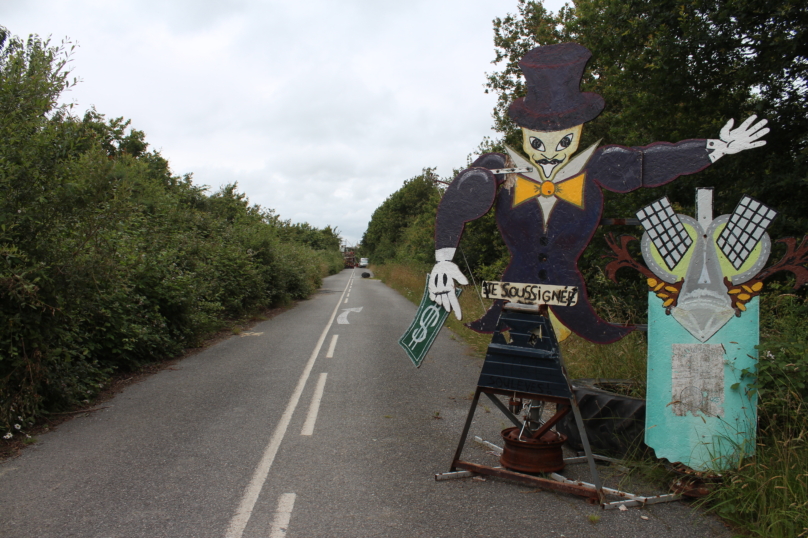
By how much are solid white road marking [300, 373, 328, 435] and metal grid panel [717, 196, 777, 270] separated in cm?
410

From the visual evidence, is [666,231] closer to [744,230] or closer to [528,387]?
[744,230]

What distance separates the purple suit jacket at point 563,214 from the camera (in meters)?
4.29

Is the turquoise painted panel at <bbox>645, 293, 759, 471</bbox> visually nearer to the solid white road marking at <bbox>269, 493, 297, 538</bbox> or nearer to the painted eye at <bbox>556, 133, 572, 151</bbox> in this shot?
the painted eye at <bbox>556, 133, 572, 151</bbox>

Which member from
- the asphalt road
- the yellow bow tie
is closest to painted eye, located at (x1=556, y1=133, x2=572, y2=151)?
the yellow bow tie

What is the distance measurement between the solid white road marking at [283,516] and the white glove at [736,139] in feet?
13.1

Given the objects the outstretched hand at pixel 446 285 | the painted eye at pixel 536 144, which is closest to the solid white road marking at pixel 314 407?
the outstretched hand at pixel 446 285

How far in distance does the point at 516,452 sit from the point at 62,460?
394cm

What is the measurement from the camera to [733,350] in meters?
3.90

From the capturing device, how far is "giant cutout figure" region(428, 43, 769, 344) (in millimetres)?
4367

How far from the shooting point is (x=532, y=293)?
14.2 ft

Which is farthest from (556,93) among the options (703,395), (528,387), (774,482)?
(774,482)

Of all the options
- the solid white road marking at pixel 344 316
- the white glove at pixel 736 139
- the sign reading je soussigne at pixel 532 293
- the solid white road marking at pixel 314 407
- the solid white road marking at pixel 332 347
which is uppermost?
the white glove at pixel 736 139

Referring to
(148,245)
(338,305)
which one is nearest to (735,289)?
(148,245)

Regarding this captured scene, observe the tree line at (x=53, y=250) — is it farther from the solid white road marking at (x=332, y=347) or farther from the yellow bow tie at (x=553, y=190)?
the yellow bow tie at (x=553, y=190)
